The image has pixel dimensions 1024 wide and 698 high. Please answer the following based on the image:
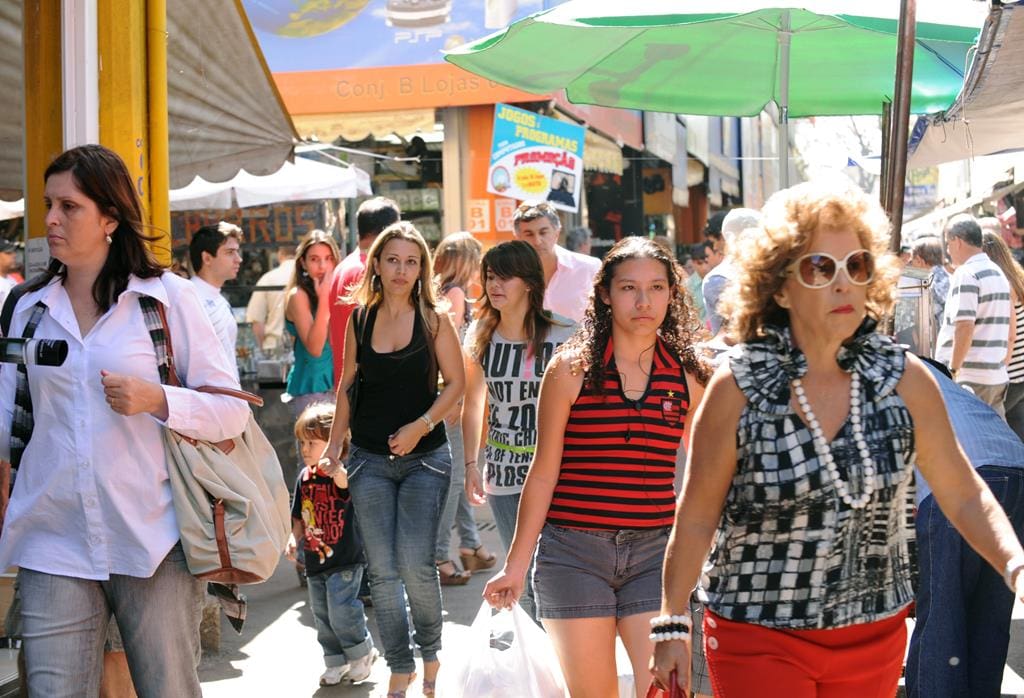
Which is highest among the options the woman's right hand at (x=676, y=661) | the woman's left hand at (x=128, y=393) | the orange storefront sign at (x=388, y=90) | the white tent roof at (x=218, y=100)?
the orange storefront sign at (x=388, y=90)

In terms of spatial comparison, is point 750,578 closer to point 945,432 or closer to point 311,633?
point 945,432

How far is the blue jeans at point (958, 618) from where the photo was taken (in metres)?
4.65

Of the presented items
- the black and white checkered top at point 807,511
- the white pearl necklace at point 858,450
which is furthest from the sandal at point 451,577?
the white pearl necklace at point 858,450

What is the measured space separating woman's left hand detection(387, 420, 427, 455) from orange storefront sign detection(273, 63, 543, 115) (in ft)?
35.7

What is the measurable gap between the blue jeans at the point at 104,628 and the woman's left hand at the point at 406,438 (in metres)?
2.05

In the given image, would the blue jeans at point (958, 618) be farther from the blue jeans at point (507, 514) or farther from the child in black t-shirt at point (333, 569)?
the child in black t-shirt at point (333, 569)

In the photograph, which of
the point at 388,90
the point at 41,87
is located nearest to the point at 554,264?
the point at 41,87

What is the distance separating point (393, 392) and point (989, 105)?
2.96 meters

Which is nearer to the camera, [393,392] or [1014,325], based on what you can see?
[393,392]

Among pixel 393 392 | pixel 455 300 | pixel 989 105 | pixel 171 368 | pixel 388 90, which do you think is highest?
pixel 388 90

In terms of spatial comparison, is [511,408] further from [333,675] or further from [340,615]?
[333,675]

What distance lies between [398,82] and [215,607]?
36.1ft

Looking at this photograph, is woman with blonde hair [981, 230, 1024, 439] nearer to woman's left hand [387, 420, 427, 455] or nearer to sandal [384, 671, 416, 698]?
woman's left hand [387, 420, 427, 455]

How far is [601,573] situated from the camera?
4371mm
